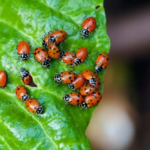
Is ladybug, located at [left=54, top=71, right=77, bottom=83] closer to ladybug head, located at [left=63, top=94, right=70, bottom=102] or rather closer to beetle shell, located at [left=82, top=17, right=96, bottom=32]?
ladybug head, located at [left=63, top=94, right=70, bottom=102]

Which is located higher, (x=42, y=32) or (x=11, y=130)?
(x=42, y=32)

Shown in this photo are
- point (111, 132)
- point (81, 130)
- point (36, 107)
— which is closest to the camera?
point (36, 107)

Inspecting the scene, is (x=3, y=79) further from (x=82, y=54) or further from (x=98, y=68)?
(x=98, y=68)

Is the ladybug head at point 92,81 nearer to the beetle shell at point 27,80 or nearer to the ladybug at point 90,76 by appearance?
the ladybug at point 90,76

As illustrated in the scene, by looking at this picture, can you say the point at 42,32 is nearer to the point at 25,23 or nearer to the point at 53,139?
the point at 25,23

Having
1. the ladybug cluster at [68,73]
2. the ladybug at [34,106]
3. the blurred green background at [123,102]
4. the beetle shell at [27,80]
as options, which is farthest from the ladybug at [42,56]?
the blurred green background at [123,102]

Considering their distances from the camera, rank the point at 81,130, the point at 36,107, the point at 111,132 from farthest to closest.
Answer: the point at 111,132
the point at 81,130
the point at 36,107

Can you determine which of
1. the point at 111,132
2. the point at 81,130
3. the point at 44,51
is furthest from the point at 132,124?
the point at 44,51

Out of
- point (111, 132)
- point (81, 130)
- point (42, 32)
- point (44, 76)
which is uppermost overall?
point (42, 32)
